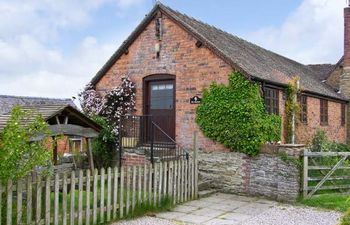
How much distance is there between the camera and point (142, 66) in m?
14.8

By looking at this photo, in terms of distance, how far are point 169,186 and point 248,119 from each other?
3.50 metres

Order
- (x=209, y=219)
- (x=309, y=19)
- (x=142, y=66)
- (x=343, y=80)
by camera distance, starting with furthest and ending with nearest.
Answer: (x=343, y=80), (x=309, y=19), (x=142, y=66), (x=209, y=219)

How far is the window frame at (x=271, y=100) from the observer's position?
43.3 ft

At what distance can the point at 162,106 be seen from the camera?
14.5 metres

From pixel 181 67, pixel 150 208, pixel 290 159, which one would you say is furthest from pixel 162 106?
pixel 150 208

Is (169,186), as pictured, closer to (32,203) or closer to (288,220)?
(288,220)

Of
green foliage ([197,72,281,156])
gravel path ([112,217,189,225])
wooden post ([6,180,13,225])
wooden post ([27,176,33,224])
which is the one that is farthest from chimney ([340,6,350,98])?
wooden post ([6,180,13,225])

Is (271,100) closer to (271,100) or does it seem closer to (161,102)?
(271,100)

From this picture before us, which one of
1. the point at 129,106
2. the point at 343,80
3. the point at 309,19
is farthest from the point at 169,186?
the point at 343,80

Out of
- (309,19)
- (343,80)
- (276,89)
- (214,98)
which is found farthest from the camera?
(343,80)

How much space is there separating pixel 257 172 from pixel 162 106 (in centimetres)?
441

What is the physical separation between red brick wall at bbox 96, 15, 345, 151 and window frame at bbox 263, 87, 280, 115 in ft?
1.24

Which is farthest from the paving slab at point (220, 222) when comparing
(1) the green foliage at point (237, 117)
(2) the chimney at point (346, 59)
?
(2) the chimney at point (346, 59)

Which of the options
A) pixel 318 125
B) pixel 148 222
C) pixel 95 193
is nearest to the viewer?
pixel 95 193
